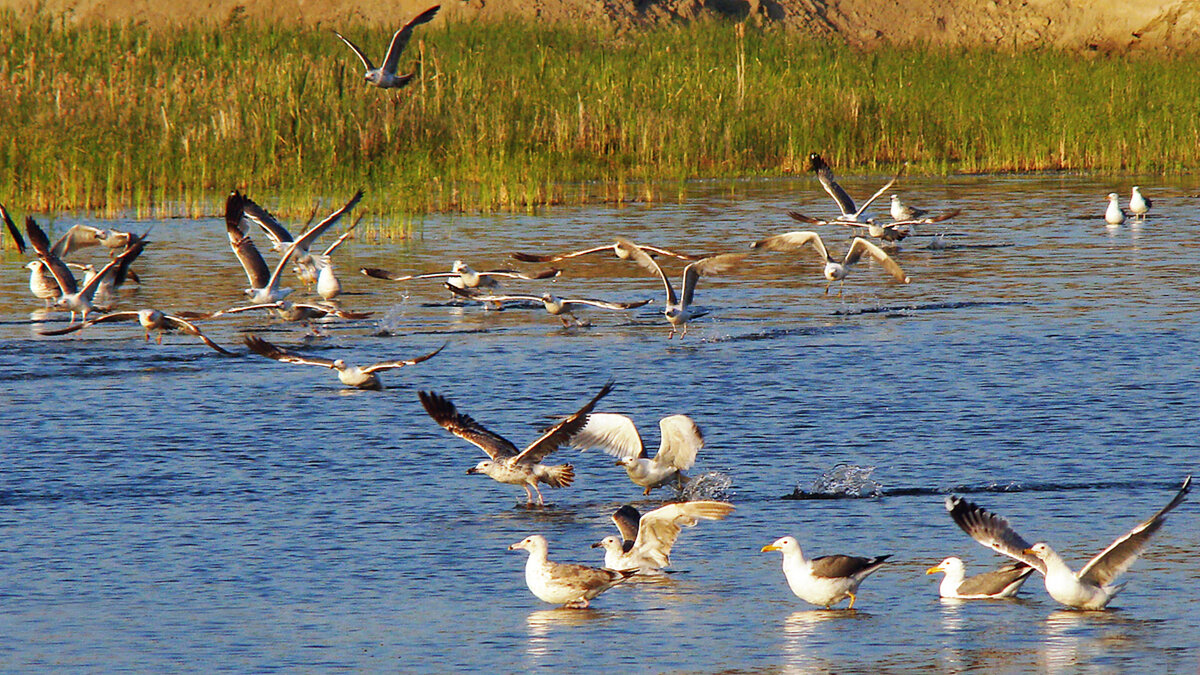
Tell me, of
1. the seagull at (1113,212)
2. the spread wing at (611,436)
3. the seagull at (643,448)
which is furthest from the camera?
the seagull at (1113,212)

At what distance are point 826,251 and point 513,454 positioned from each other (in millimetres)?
7364

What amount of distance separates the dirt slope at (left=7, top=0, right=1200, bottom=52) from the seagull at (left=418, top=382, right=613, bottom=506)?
88.2 feet

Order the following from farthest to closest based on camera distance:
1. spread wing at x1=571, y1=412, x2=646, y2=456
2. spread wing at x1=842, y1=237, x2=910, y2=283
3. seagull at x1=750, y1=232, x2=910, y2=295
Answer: spread wing at x1=842, y1=237, x2=910, y2=283, seagull at x1=750, y1=232, x2=910, y2=295, spread wing at x1=571, y1=412, x2=646, y2=456

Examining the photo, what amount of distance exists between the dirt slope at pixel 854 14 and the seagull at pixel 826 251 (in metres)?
20.0

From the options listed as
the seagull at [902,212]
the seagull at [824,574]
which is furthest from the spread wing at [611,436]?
the seagull at [902,212]

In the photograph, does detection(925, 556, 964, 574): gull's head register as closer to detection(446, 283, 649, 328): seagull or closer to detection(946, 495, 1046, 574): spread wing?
detection(946, 495, 1046, 574): spread wing

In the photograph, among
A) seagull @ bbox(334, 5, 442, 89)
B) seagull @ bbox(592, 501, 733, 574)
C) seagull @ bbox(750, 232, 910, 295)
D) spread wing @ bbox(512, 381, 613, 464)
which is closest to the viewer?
seagull @ bbox(592, 501, 733, 574)

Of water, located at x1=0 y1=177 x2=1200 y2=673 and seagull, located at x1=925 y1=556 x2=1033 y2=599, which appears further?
seagull, located at x1=925 y1=556 x2=1033 y2=599

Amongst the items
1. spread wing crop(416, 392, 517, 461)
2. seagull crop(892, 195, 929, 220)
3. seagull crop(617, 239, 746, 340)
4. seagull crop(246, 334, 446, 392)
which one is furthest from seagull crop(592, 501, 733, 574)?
seagull crop(892, 195, 929, 220)

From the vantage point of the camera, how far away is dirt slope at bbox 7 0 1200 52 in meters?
37.9

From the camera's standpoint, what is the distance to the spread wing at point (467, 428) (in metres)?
8.57

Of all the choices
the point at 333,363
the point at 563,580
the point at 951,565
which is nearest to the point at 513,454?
the point at 563,580

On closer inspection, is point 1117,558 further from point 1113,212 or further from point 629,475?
point 1113,212

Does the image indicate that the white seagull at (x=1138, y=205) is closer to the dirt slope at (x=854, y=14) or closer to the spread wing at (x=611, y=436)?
the spread wing at (x=611, y=436)
